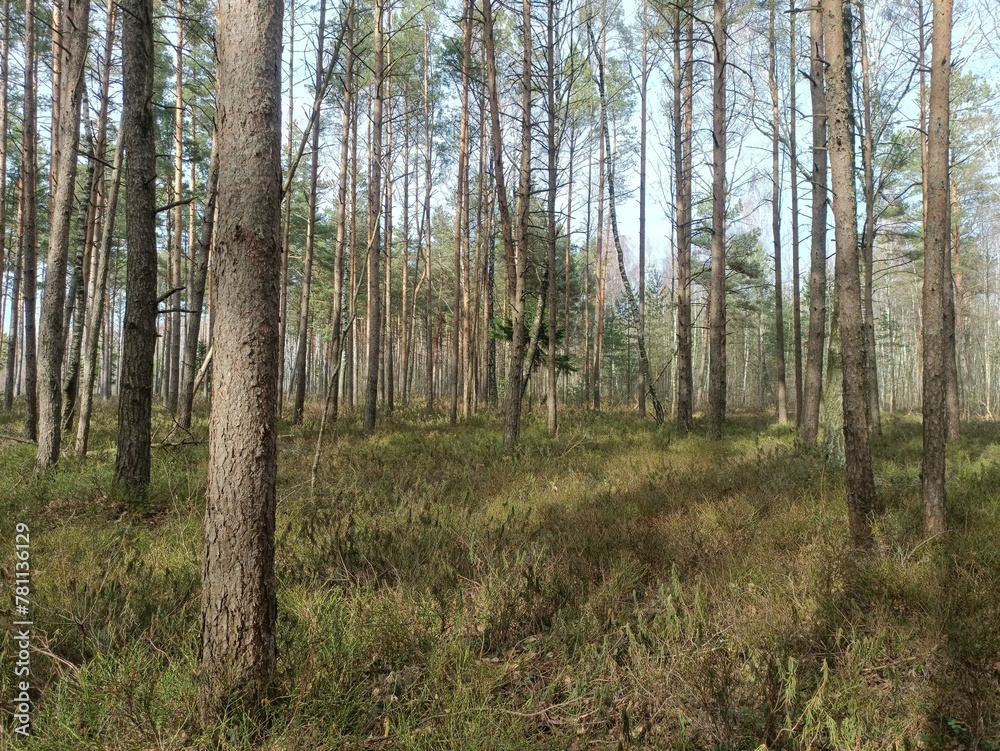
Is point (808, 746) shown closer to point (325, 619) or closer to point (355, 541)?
point (325, 619)

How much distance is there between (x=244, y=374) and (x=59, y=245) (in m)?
6.74

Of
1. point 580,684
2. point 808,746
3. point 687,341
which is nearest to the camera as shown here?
point 808,746

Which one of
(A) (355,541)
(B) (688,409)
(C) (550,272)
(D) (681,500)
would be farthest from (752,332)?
(A) (355,541)

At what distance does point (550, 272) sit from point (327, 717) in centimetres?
901

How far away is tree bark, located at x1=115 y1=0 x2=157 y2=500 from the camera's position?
16.8 ft

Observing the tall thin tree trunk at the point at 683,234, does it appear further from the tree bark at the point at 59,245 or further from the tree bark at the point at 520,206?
the tree bark at the point at 59,245

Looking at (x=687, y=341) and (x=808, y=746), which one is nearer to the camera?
(x=808, y=746)

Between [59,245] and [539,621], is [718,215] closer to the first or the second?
[539,621]

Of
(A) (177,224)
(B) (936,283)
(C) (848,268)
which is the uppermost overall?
(A) (177,224)

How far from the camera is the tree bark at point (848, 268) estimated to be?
4.38 meters

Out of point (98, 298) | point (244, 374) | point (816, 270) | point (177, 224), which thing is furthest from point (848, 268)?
point (177, 224)

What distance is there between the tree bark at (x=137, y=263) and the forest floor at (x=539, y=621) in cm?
42

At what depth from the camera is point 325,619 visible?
9.12ft

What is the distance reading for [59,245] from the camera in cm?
657
